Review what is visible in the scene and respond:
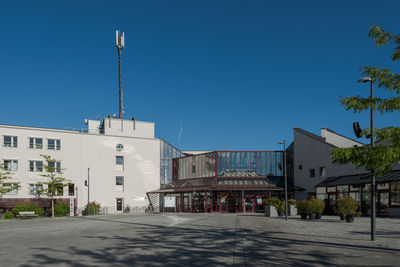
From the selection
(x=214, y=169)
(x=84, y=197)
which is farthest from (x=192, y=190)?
(x=84, y=197)

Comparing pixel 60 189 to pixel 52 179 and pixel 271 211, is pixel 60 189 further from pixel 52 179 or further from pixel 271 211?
pixel 271 211

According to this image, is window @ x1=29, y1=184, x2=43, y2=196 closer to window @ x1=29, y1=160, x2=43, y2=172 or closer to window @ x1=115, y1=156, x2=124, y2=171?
window @ x1=29, y1=160, x2=43, y2=172

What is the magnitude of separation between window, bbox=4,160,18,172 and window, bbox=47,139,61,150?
4.61 metres

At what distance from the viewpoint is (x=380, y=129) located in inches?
460

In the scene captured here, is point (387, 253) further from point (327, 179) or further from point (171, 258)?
point (327, 179)

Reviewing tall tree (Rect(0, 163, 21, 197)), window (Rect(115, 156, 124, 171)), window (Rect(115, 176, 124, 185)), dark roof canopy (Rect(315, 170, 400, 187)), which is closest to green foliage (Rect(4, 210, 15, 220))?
tall tree (Rect(0, 163, 21, 197))

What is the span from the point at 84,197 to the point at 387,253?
47637mm

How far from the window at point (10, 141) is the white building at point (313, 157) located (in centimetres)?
3649

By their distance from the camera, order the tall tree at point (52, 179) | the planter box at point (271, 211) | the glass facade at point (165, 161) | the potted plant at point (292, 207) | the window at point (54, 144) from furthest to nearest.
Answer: the glass facade at point (165, 161), the window at point (54, 144), the tall tree at point (52, 179), the potted plant at point (292, 207), the planter box at point (271, 211)

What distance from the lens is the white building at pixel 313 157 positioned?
156ft

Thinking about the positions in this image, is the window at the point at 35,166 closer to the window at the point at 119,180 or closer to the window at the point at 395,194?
the window at the point at 119,180

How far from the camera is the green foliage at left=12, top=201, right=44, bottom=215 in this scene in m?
46.3

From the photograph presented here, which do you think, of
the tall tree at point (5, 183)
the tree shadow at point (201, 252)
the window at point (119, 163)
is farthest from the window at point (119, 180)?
the tree shadow at point (201, 252)

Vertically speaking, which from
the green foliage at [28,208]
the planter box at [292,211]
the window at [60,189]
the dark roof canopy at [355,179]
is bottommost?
the green foliage at [28,208]
